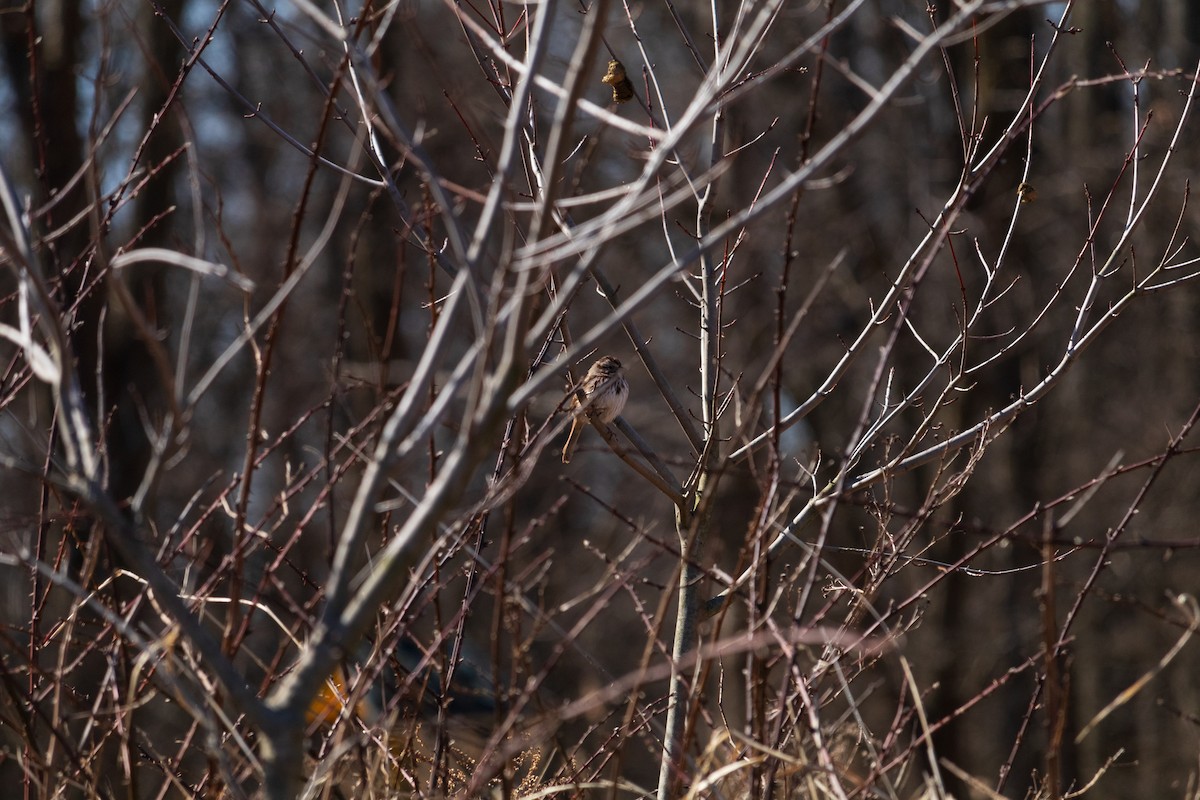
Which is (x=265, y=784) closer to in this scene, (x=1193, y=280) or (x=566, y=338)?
(x=566, y=338)

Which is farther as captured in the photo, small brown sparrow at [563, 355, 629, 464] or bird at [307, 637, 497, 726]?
small brown sparrow at [563, 355, 629, 464]

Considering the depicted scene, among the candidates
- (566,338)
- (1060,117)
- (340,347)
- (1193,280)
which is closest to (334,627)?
(340,347)

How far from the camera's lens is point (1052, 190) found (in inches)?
531

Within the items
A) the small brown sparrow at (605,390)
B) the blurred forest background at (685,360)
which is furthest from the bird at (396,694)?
the small brown sparrow at (605,390)

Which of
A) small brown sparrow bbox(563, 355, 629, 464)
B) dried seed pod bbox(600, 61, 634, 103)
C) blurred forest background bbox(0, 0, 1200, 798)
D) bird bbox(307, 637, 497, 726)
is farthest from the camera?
small brown sparrow bbox(563, 355, 629, 464)

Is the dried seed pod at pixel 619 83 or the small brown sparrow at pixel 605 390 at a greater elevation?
the dried seed pod at pixel 619 83

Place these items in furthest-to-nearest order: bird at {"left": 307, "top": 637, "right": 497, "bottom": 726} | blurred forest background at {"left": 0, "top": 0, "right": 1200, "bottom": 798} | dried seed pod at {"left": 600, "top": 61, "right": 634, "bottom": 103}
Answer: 1. dried seed pod at {"left": 600, "top": 61, "right": 634, "bottom": 103}
2. bird at {"left": 307, "top": 637, "right": 497, "bottom": 726}
3. blurred forest background at {"left": 0, "top": 0, "right": 1200, "bottom": 798}

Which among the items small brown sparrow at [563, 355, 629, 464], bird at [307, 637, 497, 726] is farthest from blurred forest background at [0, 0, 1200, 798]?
small brown sparrow at [563, 355, 629, 464]

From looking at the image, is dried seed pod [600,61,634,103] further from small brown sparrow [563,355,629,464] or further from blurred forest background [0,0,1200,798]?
small brown sparrow [563,355,629,464]

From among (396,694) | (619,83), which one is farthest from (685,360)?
(396,694)

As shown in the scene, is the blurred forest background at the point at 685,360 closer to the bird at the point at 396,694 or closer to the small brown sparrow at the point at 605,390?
the bird at the point at 396,694

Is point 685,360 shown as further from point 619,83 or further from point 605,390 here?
point 619,83

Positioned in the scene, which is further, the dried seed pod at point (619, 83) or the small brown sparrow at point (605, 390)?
the small brown sparrow at point (605, 390)

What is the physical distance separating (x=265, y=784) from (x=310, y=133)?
15.9m
